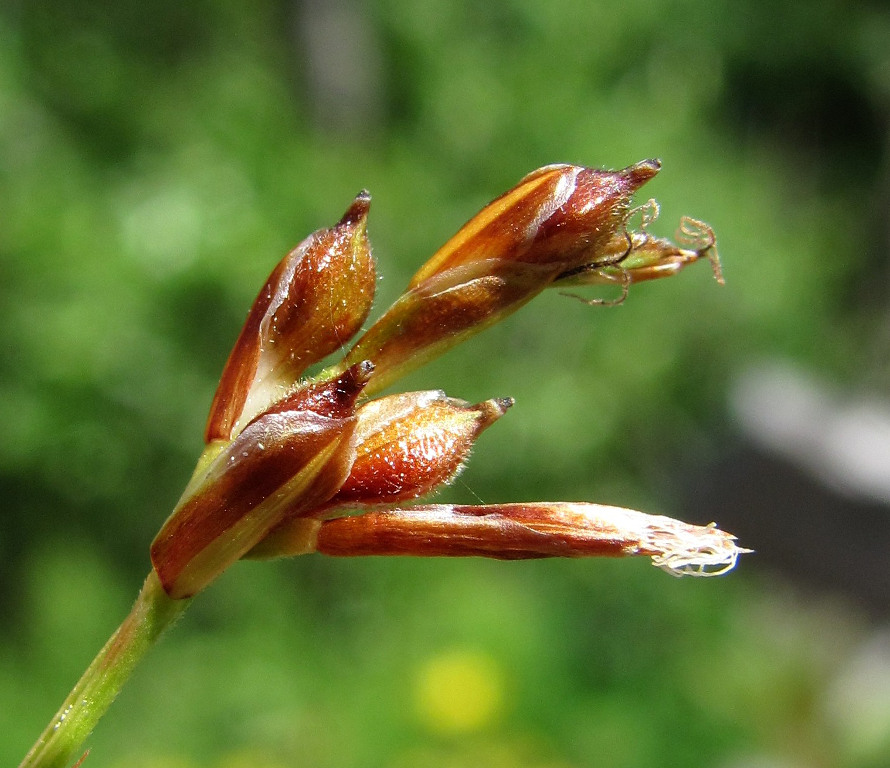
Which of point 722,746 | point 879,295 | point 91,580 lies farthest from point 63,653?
point 879,295

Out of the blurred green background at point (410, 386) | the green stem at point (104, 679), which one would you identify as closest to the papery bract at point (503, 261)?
the green stem at point (104, 679)

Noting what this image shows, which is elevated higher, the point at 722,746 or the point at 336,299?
the point at 336,299

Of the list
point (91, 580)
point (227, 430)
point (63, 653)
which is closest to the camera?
point (227, 430)

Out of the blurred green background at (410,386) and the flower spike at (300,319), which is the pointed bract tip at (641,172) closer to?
the flower spike at (300,319)

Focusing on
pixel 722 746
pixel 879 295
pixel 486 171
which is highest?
pixel 486 171

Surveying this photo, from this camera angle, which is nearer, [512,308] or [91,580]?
[512,308]

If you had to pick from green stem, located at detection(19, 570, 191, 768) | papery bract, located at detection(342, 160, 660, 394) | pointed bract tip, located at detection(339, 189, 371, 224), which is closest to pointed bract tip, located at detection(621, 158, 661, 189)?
papery bract, located at detection(342, 160, 660, 394)

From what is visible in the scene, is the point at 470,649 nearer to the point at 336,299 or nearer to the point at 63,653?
the point at 63,653
